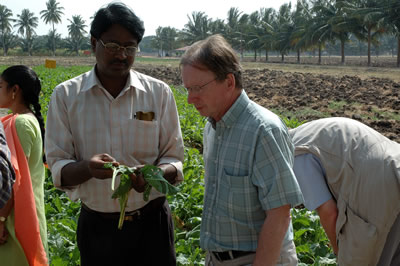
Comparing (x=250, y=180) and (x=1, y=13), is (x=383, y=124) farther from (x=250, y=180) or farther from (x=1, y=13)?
(x=1, y=13)

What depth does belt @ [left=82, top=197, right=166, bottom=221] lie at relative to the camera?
7.50ft

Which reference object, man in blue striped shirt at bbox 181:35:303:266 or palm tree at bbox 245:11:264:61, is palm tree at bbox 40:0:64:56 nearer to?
palm tree at bbox 245:11:264:61

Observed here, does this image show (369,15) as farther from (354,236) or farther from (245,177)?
(245,177)

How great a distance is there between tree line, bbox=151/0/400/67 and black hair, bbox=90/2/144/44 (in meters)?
39.9

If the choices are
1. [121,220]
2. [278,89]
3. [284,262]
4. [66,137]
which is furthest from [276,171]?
[278,89]

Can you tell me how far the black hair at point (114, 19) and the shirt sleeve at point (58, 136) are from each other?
1.25 ft

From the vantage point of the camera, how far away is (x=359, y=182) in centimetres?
209

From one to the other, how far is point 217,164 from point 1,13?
106 metres

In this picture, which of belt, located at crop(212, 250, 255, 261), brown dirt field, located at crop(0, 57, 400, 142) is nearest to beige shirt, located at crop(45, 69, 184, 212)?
belt, located at crop(212, 250, 255, 261)

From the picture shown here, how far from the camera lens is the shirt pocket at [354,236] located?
6.89ft

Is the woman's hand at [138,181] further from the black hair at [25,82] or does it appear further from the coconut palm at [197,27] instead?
the coconut palm at [197,27]

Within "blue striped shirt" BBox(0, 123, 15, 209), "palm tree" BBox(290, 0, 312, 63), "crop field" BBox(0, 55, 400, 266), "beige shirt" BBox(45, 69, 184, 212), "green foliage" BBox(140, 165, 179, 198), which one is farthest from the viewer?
"palm tree" BBox(290, 0, 312, 63)

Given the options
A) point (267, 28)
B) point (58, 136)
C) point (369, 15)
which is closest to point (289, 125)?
point (58, 136)

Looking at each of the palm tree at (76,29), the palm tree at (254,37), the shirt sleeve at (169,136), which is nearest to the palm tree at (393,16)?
the palm tree at (254,37)
